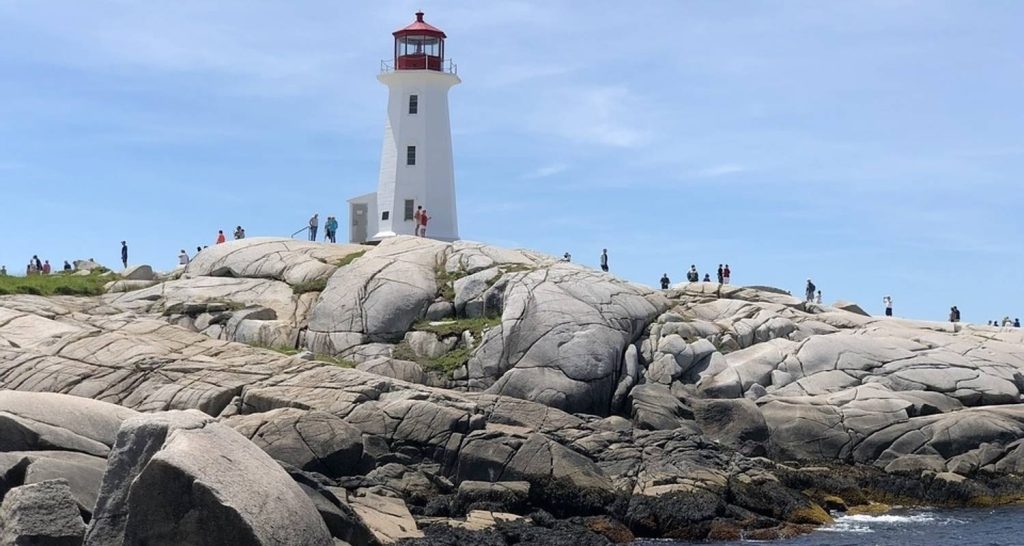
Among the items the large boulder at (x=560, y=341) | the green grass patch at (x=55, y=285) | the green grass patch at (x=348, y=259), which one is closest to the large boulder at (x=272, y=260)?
the green grass patch at (x=348, y=259)

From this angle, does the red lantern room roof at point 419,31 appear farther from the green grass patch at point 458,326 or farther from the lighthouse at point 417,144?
the green grass patch at point 458,326

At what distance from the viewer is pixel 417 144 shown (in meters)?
58.5

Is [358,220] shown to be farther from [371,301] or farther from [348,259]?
[371,301]

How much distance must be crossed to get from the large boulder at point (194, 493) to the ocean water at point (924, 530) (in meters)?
12.7

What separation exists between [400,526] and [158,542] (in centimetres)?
896

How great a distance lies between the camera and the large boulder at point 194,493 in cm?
1720

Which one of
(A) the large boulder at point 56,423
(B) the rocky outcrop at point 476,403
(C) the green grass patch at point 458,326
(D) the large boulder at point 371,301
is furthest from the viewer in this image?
(D) the large boulder at point 371,301

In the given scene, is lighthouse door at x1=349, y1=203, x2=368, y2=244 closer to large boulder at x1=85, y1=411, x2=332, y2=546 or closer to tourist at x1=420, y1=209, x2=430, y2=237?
tourist at x1=420, y1=209, x2=430, y2=237

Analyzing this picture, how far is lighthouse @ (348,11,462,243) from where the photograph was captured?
58219 millimetres

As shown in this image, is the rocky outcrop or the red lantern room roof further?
the red lantern room roof

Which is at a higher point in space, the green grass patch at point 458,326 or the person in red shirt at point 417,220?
the person in red shirt at point 417,220

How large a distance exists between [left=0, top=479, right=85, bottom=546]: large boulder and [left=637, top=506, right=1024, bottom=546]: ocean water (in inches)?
550

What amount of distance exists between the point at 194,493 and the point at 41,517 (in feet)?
9.68

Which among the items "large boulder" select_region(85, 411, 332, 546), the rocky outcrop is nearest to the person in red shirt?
the rocky outcrop
